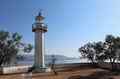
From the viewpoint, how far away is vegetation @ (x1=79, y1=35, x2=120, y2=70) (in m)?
35.5

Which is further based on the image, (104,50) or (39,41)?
(104,50)

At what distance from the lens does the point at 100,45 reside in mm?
42250

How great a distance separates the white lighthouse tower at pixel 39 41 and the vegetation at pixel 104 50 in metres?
14.1

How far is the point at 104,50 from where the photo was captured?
132ft

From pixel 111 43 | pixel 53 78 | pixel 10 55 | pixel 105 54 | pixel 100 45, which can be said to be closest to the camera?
pixel 53 78

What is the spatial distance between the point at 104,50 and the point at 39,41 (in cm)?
1700

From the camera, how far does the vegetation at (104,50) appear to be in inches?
1396

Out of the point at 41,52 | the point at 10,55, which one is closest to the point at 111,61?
the point at 41,52

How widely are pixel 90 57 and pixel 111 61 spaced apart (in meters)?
9.40

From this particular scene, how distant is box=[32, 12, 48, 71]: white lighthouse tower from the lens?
91.4ft

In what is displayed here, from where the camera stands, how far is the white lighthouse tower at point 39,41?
91.4 feet

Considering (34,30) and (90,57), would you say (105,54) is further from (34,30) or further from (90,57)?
(34,30)

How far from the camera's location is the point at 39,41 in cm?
2827

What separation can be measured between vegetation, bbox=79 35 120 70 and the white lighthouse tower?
555 inches
